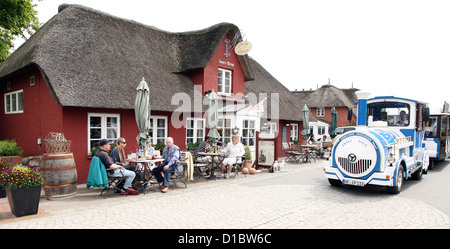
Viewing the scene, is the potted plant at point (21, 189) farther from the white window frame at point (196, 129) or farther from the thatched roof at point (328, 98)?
the thatched roof at point (328, 98)

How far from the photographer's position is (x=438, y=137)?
12.5 m

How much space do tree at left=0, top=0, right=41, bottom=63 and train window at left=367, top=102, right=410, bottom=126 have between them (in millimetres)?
17898

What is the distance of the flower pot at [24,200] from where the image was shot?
17.1ft

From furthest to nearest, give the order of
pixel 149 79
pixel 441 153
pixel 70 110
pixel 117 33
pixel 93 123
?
pixel 441 153 < pixel 117 33 < pixel 149 79 < pixel 93 123 < pixel 70 110

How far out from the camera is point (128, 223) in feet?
16.1

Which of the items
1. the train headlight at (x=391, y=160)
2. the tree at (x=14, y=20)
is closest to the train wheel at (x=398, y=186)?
the train headlight at (x=391, y=160)

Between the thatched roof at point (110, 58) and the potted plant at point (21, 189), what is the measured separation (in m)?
3.22

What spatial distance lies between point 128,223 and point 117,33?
31.5 ft

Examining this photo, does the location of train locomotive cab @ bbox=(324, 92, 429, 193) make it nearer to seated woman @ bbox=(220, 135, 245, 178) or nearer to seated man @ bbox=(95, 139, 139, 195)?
seated woman @ bbox=(220, 135, 245, 178)

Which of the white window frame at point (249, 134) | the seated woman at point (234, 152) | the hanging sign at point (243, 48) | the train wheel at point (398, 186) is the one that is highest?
the hanging sign at point (243, 48)

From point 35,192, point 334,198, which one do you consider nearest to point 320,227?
point 334,198

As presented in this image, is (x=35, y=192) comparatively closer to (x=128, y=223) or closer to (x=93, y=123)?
(x=128, y=223)

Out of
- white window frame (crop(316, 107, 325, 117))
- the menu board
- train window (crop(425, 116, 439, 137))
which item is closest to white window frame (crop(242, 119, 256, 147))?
the menu board

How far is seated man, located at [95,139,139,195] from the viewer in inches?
265
